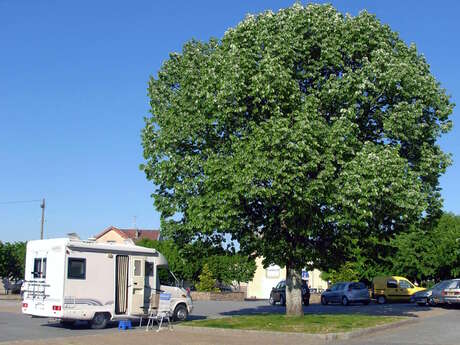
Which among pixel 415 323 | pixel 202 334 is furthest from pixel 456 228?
pixel 202 334

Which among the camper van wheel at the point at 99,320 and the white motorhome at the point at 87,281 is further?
the camper van wheel at the point at 99,320

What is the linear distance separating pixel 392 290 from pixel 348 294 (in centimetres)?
466

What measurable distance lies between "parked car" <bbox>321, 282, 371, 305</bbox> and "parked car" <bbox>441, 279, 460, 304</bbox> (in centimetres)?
868

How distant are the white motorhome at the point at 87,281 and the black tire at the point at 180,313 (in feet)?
5.04

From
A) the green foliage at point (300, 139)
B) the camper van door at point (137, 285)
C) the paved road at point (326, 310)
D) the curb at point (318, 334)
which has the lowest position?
the curb at point (318, 334)

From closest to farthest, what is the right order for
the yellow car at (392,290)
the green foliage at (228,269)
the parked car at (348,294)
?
the parked car at (348,294) → the yellow car at (392,290) → the green foliage at (228,269)

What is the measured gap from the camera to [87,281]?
2131 cm

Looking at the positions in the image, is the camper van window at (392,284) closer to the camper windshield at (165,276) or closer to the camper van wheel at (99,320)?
the camper windshield at (165,276)

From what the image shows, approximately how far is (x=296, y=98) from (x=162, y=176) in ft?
20.1

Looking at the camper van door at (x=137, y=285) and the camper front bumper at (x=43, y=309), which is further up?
the camper van door at (x=137, y=285)

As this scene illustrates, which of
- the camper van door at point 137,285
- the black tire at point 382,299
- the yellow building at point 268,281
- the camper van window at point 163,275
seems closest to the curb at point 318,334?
the camper van door at point 137,285

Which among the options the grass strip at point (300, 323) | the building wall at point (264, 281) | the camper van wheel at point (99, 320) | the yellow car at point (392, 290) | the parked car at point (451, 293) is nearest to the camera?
the grass strip at point (300, 323)

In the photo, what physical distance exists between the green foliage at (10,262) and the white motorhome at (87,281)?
130 ft

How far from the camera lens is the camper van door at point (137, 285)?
899 inches
